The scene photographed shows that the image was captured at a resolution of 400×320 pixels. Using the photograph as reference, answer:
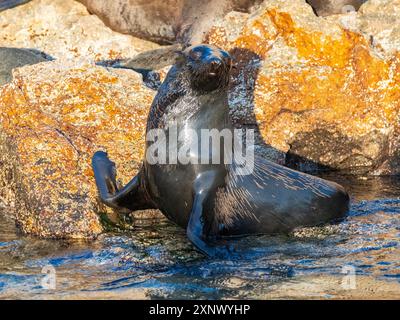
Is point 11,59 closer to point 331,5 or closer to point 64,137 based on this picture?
point 64,137

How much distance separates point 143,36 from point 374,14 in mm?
4046

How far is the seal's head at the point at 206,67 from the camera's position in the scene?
5758 mm

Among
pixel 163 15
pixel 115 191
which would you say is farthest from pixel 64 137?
pixel 163 15

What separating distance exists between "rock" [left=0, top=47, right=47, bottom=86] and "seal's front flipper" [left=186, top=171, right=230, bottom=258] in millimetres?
5024

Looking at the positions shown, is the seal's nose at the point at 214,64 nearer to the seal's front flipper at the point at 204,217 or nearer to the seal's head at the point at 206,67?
the seal's head at the point at 206,67

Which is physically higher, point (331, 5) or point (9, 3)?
point (9, 3)

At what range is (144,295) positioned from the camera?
455 centimetres

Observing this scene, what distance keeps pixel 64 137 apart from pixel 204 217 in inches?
64.9

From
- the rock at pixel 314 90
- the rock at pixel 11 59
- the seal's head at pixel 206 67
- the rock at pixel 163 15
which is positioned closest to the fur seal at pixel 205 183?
the seal's head at pixel 206 67

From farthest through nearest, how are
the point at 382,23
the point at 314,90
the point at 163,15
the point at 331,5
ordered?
the point at 163,15 < the point at 331,5 < the point at 382,23 < the point at 314,90

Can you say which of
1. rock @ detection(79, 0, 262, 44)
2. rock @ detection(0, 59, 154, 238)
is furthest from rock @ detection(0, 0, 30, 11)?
rock @ detection(0, 59, 154, 238)

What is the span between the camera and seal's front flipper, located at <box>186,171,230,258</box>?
5383mm

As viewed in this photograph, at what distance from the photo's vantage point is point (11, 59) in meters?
10.5

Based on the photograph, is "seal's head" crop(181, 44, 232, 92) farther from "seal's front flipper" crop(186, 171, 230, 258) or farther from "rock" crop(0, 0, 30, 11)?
"rock" crop(0, 0, 30, 11)
